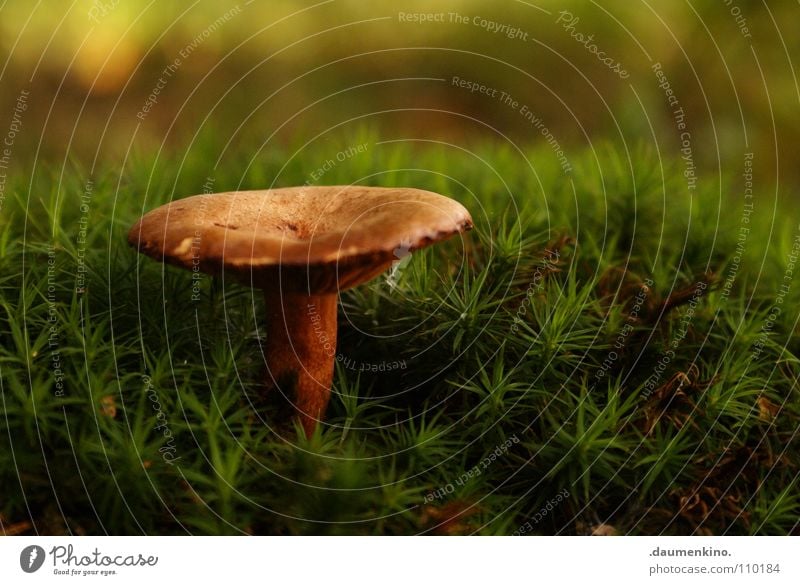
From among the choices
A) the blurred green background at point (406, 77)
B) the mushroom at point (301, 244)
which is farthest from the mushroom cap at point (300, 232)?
the blurred green background at point (406, 77)

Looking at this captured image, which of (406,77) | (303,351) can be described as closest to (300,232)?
(303,351)

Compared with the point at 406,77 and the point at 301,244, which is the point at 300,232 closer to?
the point at 301,244

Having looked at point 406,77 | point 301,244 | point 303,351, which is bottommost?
point 303,351

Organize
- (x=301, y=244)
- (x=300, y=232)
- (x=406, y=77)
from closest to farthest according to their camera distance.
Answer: (x=301, y=244) → (x=300, y=232) → (x=406, y=77)

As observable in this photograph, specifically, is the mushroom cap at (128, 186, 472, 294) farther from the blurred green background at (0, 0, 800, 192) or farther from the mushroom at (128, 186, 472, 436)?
the blurred green background at (0, 0, 800, 192)

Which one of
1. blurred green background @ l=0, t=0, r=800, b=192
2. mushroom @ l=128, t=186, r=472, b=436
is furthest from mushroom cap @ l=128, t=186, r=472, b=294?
blurred green background @ l=0, t=0, r=800, b=192
